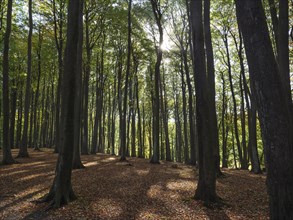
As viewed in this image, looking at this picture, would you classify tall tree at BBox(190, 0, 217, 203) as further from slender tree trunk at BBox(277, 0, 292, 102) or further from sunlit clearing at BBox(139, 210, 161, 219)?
slender tree trunk at BBox(277, 0, 292, 102)

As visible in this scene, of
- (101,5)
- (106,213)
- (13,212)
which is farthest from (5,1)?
(106,213)

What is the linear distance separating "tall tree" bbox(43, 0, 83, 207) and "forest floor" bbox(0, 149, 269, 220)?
Answer: 360mm

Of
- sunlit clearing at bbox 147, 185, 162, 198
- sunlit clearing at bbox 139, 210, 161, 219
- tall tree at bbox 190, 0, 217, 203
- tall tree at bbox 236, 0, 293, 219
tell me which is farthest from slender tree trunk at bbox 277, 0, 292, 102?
sunlit clearing at bbox 139, 210, 161, 219

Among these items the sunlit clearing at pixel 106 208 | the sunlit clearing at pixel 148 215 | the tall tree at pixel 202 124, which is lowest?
the sunlit clearing at pixel 148 215

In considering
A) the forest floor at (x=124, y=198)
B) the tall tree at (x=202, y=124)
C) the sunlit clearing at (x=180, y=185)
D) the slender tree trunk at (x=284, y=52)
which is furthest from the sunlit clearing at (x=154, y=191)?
the slender tree trunk at (x=284, y=52)

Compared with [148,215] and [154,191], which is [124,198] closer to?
[154,191]

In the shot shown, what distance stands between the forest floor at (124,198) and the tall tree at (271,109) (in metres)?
2.76

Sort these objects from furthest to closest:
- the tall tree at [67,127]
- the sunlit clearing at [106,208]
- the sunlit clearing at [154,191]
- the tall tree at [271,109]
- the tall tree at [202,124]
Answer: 1. the sunlit clearing at [154,191]
2. the tall tree at [202,124]
3. the tall tree at [67,127]
4. the sunlit clearing at [106,208]
5. the tall tree at [271,109]

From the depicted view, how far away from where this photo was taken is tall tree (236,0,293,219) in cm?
329

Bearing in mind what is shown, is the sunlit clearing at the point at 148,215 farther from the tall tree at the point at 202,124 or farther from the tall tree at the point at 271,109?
the tall tree at the point at 271,109

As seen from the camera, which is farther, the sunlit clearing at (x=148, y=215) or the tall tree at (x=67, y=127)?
the tall tree at (x=67, y=127)

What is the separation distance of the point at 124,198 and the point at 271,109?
534 centimetres

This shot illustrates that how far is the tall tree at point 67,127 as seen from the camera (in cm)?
642

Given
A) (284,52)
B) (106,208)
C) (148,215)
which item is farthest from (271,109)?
(284,52)
